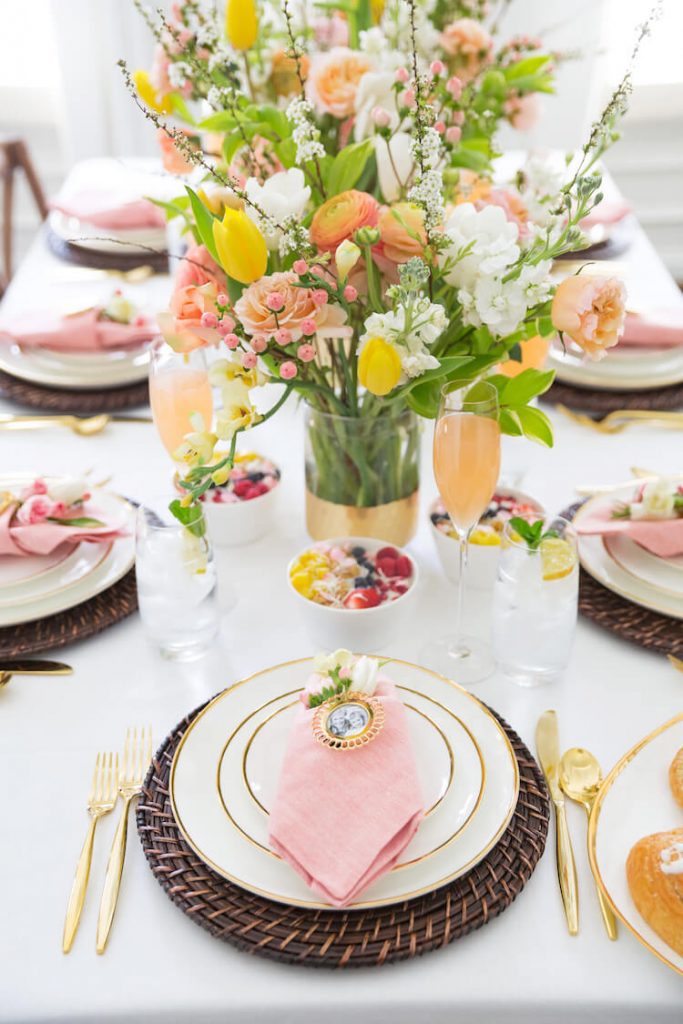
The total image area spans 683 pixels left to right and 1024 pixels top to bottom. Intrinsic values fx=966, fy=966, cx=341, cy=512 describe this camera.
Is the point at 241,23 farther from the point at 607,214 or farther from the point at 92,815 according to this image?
the point at 607,214

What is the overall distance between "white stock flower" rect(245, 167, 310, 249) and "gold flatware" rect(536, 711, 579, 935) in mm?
574

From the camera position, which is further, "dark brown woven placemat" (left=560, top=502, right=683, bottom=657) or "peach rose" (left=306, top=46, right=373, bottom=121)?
"peach rose" (left=306, top=46, right=373, bottom=121)

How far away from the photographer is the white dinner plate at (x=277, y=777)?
80 cm

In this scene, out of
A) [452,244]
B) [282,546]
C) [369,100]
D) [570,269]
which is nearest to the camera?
[452,244]

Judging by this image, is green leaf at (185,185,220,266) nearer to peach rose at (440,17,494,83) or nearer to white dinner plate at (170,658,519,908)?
white dinner plate at (170,658,519,908)

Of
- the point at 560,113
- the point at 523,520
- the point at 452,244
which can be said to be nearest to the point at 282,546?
the point at 523,520

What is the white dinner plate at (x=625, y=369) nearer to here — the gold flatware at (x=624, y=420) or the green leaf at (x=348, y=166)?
the gold flatware at (x=624, y=420)

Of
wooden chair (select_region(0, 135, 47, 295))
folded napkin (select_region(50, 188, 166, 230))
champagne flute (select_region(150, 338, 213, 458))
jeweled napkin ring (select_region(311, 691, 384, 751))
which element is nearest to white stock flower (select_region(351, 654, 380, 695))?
jeweled napkin ring (select_region(311, 691, 384, 751))

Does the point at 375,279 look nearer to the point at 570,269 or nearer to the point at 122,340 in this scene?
the point at 122,340

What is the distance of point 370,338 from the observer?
958 mm

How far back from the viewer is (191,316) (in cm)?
103

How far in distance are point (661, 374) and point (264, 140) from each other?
0.77 m

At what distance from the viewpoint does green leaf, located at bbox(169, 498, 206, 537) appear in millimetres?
980

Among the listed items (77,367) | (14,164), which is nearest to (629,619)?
(77,367)
